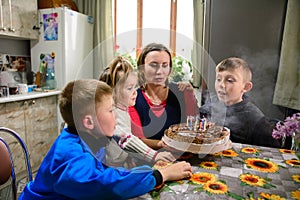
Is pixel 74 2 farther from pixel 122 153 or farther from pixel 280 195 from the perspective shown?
pixel 280 195

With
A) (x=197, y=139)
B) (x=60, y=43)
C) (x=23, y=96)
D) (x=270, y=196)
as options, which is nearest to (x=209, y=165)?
(x=197, y=139)

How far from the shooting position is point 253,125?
1.21 meters

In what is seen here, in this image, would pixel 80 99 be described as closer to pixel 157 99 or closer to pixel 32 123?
pixel 157 99

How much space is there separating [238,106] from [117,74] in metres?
0.68

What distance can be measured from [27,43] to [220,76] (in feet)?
7.04

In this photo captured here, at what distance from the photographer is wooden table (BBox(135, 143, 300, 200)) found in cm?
61

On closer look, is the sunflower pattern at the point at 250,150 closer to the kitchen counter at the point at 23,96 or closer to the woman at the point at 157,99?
the woman at the point at 157,99

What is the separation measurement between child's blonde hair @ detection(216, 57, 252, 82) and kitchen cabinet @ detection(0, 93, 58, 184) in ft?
5.26

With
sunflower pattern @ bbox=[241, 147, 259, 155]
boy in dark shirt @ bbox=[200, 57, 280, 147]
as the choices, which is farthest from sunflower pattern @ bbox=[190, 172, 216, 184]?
boy in dark shirt @ bbox=[200, 57, 280, 147]

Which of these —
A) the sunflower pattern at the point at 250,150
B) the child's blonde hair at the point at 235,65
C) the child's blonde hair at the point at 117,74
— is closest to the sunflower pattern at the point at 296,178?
the sunflower pattern at the point at 250,150

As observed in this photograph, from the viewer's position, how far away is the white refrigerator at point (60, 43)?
2229mm

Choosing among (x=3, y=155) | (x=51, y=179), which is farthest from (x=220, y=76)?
(x=3, y=155)

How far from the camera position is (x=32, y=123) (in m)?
2.02

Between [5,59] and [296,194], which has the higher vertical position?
[5,59]
